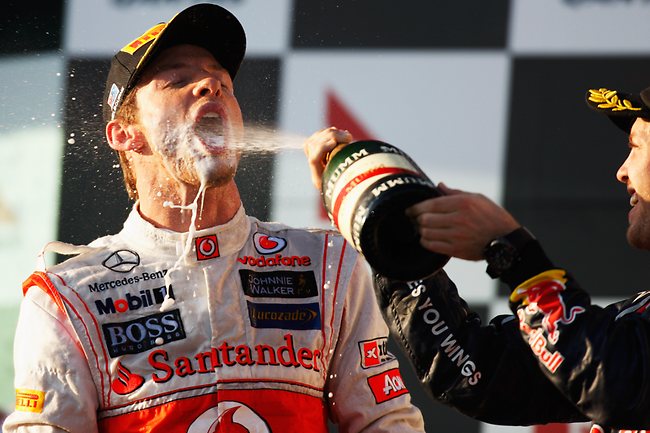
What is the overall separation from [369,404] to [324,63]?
3.99ft

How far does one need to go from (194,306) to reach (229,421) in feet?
0.86

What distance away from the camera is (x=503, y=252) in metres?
2.01

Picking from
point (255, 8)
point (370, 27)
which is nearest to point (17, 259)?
point (255, 8)

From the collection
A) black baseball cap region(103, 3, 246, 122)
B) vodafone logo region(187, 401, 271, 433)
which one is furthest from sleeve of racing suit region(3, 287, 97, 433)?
black baseball cap region(103, 3, 246, 122)

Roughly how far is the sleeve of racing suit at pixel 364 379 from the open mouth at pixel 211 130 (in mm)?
406

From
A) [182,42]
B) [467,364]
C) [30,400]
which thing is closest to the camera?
[467,364]

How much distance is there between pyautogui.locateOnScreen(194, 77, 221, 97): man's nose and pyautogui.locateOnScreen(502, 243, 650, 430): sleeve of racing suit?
3.00ft

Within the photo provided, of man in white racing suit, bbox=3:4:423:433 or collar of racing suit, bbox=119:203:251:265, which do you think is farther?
collar of racing suit, bbox=119:203:251:265

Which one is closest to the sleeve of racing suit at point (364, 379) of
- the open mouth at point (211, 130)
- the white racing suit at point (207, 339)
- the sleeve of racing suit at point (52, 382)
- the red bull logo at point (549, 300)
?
the white racing suit at point (207, 339)

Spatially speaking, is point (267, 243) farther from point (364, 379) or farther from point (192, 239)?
point (364, 379)

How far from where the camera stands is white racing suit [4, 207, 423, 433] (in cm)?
247

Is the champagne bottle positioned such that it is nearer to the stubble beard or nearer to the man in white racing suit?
the man in white racing suit

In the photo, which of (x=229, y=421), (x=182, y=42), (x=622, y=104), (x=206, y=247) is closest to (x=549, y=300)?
(x=622, y=104)

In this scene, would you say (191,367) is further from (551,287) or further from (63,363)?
(551,287)
